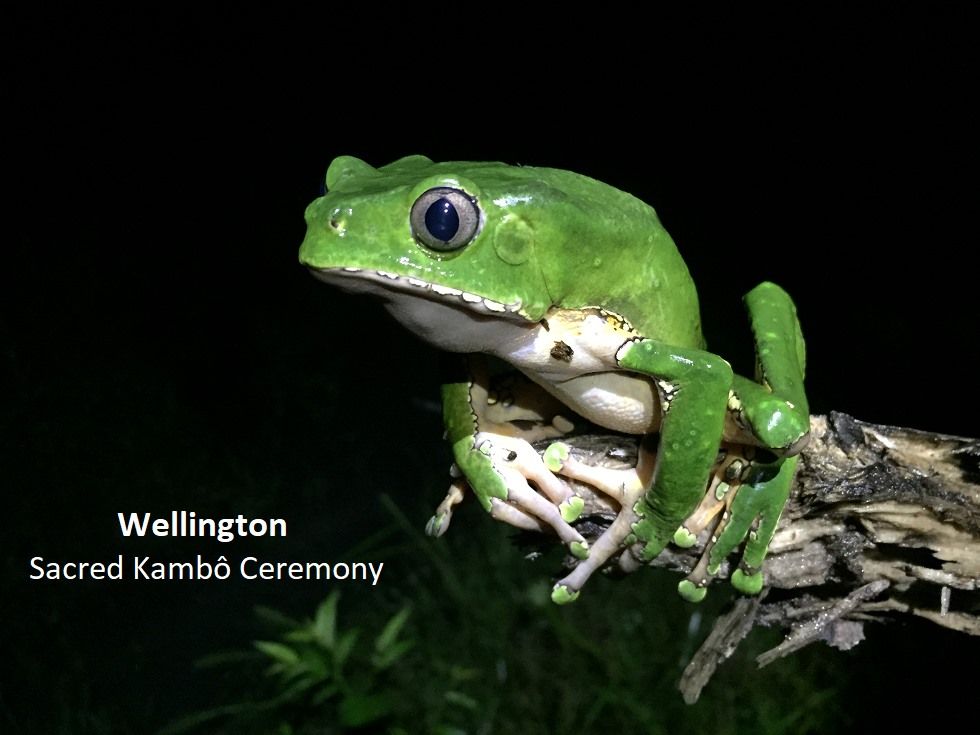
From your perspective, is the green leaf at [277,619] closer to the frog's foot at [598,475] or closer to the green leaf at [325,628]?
the green leaf at [325,628]

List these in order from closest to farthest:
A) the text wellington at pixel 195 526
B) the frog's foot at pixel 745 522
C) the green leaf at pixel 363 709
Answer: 1. the frog's foot at pixel 745 522
2. the green leaf at pixel 363 709
3. the text wellington at pixel 195 526

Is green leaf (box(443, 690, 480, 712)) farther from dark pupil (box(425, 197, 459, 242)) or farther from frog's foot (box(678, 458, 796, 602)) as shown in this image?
dark pupil (box(425, 197, 459, 242))

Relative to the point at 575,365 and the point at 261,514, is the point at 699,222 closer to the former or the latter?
the point at 261,514

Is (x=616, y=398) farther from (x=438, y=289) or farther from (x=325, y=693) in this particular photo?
(x=325, y=693)

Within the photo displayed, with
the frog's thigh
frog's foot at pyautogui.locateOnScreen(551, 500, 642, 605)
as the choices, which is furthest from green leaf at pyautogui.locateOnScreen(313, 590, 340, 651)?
the frog's thigh

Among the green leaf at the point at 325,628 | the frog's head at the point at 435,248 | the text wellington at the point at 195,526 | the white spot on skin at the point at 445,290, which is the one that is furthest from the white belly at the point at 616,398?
the text wellington at the point at 195,526

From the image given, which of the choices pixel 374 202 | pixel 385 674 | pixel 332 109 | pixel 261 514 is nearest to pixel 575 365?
pixel 374 202

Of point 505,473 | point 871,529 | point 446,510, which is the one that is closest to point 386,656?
point 446,510

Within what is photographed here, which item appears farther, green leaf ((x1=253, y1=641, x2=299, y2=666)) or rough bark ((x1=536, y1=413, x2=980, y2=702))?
green leaf ((x1=253, y1=641, x2=299, y2=666))

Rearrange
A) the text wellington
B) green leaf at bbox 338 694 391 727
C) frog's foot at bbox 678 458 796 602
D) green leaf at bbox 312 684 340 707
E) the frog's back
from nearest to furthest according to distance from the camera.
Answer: the frog's back < frog's foot at bbox 678 458 796 602 < green leaf at bbox 338 694 391 727 < green leaf at bbox 312 684 340 707 < the text wellington
